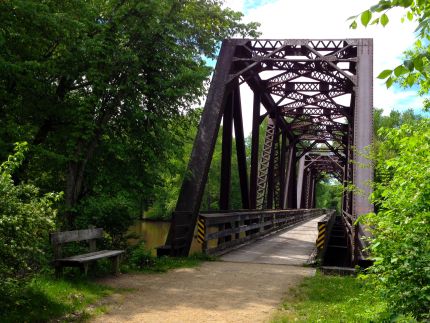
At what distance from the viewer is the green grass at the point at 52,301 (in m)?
4.82

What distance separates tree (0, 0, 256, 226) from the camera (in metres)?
9.16

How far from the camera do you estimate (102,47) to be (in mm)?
9805

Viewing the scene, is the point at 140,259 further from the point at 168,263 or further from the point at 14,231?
the point at 14,231

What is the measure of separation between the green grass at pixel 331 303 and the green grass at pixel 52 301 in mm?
2310

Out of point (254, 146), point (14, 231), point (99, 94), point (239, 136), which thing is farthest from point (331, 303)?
point (254, 146)

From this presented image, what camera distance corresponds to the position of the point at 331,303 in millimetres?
6266

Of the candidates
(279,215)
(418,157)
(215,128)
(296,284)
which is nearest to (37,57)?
(215,128)

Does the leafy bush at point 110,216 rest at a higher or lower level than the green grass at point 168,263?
higher

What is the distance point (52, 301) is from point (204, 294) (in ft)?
7.25

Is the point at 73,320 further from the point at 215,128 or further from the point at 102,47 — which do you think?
the point at 215,128

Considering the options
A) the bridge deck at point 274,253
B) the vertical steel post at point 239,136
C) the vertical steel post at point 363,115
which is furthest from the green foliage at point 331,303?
the vertical steel post at point 239,136

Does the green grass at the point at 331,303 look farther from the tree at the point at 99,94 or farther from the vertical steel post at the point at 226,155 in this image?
the vertical steel post at the point at 226,155

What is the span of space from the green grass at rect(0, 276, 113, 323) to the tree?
10.5 feet

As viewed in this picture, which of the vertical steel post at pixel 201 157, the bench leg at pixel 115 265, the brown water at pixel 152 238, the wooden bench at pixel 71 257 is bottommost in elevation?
the brown water at pixel 152 238
